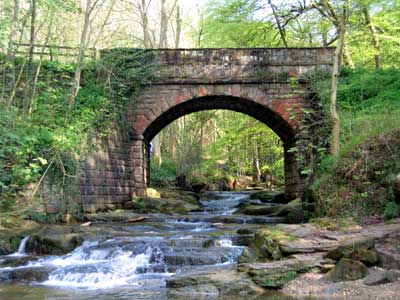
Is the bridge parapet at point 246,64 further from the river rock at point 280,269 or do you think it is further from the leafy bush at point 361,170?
the river rock at point 280,269

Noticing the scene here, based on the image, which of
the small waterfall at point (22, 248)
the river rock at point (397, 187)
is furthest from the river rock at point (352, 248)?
the small waterfall at point (22, 248)

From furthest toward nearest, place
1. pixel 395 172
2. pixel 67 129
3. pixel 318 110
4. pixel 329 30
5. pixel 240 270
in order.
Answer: pixel 329 30 < pixel 318 110 < pixel 67 129 < pixel 395 172 < pixel 240 270

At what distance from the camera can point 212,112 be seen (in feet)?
84.4

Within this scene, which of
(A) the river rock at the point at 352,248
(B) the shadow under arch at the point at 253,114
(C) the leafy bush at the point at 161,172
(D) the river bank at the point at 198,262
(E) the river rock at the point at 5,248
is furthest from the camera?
(C) the leafy bush at the point at 161,172

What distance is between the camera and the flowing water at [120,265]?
240 inches

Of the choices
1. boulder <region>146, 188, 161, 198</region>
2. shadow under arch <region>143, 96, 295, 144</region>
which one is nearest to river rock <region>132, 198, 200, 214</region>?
boulder <region>146, 188, 161, 198</region>

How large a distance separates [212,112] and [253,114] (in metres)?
8.96

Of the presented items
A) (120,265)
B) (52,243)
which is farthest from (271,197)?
(120,265)

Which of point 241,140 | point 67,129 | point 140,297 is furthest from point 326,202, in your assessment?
point 241,140

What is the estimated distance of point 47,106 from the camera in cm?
1112

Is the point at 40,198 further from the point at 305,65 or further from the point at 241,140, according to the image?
the point at 241,140

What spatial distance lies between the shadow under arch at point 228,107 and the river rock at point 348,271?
31.6ft

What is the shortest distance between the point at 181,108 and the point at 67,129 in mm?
5501

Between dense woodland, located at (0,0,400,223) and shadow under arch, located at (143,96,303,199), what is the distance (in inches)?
51.1
